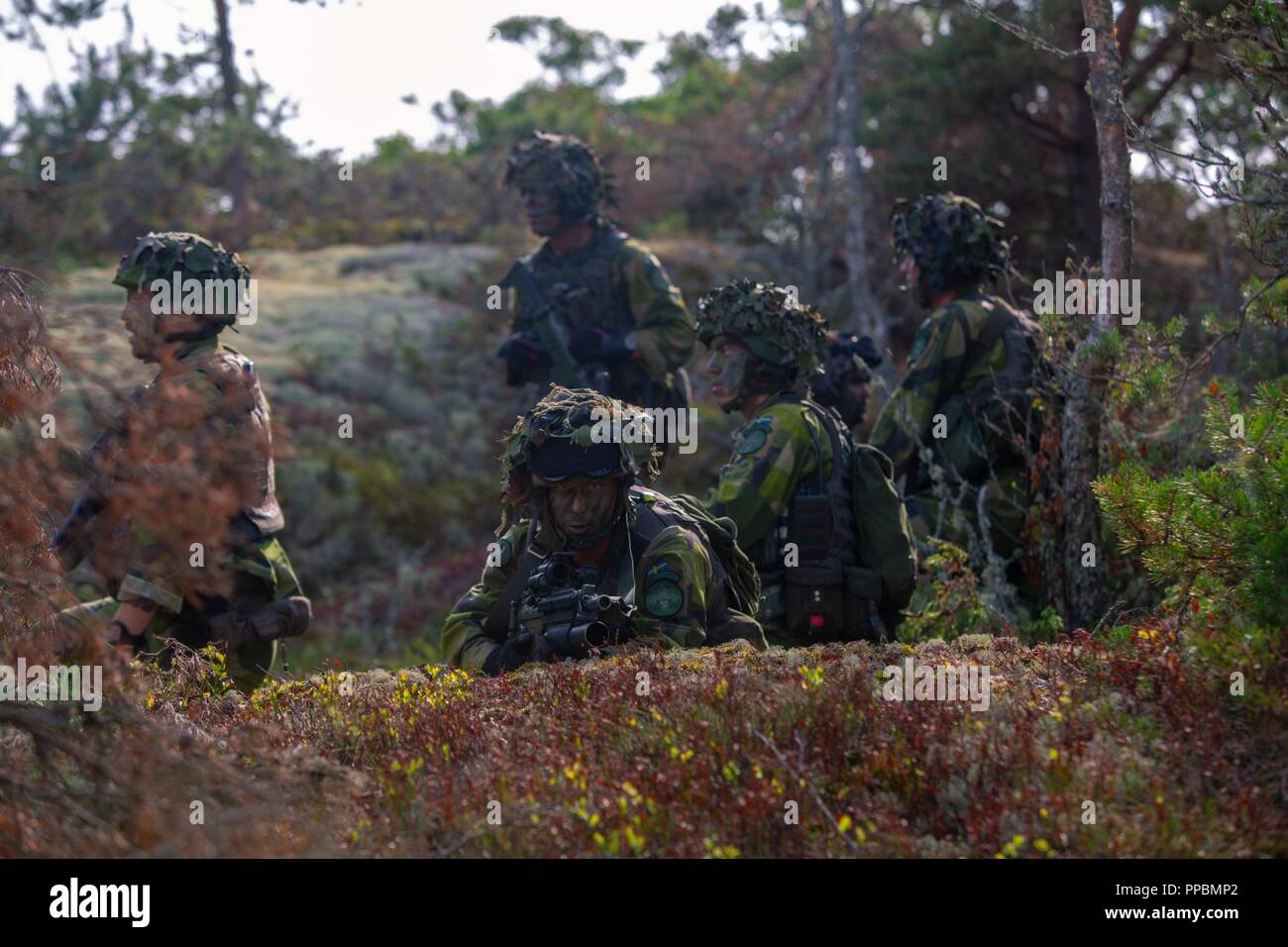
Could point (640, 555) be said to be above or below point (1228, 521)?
below

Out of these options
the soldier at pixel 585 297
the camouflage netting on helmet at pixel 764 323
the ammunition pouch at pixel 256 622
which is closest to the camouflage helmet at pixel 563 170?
the soldier at pixel 585 297

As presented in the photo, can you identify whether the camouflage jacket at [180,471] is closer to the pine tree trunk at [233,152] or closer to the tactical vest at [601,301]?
the tactical vest at [601,301]

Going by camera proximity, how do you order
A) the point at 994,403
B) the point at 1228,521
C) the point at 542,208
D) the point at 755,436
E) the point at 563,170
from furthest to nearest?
the point at 542,208 < the point at 563,170 < the point at 994,403 < the point at 755,436 < the point at 1228,521

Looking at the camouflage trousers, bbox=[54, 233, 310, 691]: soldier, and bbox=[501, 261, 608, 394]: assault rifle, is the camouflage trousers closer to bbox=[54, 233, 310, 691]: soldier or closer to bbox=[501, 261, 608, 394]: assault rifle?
bbox=[54, 233, 310, 691]: soldier

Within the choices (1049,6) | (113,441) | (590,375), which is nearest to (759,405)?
(590,375)

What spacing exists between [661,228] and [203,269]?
18.2 metres

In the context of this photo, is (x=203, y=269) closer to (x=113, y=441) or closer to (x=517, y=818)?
(x=113, y=441)

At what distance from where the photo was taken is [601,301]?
1188 cm

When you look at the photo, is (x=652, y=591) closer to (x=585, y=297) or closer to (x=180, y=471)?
(x=180, y=471)

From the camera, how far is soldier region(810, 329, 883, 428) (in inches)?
424

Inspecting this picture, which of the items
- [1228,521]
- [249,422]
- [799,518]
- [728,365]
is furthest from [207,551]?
[1228,521]

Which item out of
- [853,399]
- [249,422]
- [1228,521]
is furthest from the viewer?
[853,399]

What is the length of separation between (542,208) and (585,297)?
0.73 metres

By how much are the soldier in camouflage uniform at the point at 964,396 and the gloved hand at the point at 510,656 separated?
3742 millimetres
